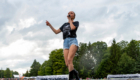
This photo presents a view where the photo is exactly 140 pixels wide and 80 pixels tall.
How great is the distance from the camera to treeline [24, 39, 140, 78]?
64.8 metres

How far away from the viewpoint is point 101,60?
234 ft

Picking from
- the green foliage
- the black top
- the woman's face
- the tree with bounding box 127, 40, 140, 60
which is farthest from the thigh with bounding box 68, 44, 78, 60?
the green foliage

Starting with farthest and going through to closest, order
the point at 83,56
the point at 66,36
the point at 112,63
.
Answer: the point at 83,56 < the point at 112,63 < the point at 66,36

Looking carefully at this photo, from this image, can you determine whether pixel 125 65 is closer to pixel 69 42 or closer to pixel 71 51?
pixel 69 42

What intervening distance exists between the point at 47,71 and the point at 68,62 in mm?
72999

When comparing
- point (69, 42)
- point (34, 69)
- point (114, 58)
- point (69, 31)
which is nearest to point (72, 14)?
point (69, 31)

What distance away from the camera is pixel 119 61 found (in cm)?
6688

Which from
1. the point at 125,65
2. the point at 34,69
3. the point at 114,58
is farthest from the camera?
the point at 34,69

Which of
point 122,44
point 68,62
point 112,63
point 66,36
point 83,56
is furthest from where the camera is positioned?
point 122,44

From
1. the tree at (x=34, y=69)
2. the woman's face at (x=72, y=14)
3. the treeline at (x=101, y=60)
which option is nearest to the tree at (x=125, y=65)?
the treeline at (x=101, y=60)

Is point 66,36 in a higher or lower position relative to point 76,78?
higher

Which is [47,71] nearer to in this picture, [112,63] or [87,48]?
[87,48]

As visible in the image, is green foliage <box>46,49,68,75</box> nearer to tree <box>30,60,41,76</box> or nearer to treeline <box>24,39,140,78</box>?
treeline <box>24,39,140,78</box>

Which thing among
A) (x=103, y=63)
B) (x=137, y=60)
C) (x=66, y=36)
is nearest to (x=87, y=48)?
(x=103, y=63)
